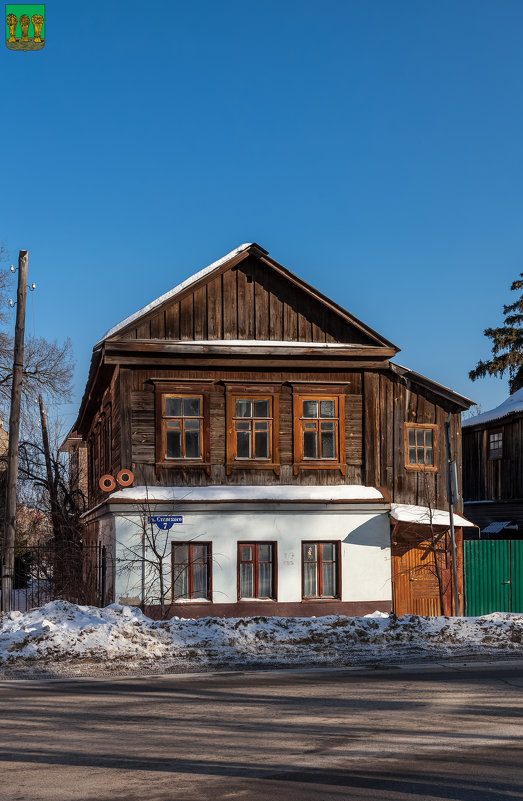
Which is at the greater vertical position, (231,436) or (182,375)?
(182,375)

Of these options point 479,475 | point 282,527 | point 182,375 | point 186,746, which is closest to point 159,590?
point 282,527

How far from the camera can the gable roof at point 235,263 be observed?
24828 millimetres

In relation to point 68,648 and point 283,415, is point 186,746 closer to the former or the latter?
point 68,648

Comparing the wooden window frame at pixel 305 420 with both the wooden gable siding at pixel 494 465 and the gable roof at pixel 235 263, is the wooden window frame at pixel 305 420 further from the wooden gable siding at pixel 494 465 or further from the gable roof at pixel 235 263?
the wooden gable siding at pixel 494 465

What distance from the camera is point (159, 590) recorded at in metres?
23.7

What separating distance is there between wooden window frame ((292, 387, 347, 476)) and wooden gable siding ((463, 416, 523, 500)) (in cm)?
1362

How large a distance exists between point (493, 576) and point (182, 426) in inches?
379

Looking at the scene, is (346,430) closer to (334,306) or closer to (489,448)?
(334,306)

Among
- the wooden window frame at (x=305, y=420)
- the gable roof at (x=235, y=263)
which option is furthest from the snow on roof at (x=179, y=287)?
the wooden window frame at (x=305, y=420)

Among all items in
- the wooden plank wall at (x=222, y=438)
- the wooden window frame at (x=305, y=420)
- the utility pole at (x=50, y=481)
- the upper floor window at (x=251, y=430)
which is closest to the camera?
the wooden plank wall at (x=222, y=438)

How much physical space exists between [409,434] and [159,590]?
802 centimetres

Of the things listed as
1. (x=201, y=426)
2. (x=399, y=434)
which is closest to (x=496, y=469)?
(x=399, y=434)

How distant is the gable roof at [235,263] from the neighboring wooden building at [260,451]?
0.04 meters

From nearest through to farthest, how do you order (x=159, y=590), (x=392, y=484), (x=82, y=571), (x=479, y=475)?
(x=159, y=590)
(x=392, y=484)
(x=82, y=571)
(x=479, y=475)
